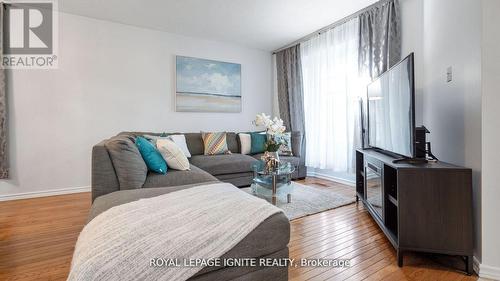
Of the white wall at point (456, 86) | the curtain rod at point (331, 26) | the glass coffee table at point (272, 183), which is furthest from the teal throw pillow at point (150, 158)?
the curtain rod at point (331, 26)

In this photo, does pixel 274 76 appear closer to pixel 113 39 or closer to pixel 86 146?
pixel 113 39

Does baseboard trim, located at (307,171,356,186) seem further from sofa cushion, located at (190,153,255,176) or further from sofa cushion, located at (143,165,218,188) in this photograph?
sofa cushion, located at (143,165,218,188)

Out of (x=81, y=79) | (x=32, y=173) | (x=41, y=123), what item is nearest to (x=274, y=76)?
(x=81, y=79)

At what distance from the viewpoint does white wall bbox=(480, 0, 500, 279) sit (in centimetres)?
149

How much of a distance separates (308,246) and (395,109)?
1329 mm

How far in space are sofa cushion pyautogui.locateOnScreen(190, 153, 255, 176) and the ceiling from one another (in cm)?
207

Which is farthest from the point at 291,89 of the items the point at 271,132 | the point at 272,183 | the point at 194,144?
the point at 272,183

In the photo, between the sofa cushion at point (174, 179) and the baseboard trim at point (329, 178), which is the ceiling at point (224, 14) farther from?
the baseboard trim at point (329, 178)

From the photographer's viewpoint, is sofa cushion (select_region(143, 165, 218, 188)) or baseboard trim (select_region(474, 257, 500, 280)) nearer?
baseboard trim (select_region(474, 257, 500, 280))

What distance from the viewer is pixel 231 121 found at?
4.88 metres

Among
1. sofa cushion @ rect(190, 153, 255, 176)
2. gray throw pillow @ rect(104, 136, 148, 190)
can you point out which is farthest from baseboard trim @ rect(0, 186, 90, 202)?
gray throw pillow @ rect(104, 136, 148, 190)

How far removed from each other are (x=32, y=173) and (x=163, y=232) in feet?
11.4

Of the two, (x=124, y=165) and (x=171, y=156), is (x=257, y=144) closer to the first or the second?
(x=171, y=156)

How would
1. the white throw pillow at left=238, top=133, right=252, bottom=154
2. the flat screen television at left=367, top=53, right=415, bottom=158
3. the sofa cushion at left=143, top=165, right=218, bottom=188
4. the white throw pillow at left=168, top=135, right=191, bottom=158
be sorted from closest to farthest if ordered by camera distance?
the flat screen television at left=367, top=53, right=415, bottom=158
the sofa cushion at left=143, top=165, right=218, bottom=188
the white throw pillow at left=168, top=135, right=191, bottom=158
the white throw pillow at left=238, top=133, right=252, bottom=154
